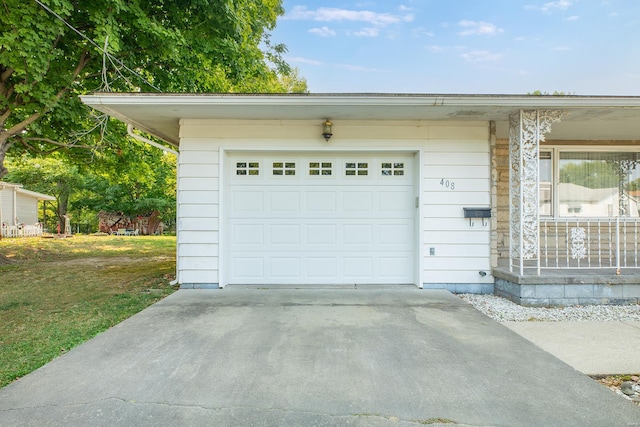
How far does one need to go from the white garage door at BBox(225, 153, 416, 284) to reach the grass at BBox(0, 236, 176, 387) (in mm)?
1605

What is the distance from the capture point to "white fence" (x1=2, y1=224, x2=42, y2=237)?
16203 millimetres

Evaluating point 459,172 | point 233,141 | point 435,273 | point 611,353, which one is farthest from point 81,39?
point 611,353

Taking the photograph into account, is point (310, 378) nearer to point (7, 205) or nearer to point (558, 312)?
point (558, 312)

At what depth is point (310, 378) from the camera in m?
2.19

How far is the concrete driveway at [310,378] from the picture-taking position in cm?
178

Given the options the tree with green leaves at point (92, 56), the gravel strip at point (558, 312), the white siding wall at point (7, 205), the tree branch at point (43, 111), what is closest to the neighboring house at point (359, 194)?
the gravel strip at point (558, 312)

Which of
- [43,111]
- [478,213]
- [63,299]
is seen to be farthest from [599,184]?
[43,111]

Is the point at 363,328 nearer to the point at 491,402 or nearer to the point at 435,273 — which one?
the point at 491,402

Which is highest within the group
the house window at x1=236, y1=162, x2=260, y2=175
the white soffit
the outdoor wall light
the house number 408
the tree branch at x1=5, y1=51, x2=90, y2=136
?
the tree branch at x1=5, y1=51, x2=90, y2=136

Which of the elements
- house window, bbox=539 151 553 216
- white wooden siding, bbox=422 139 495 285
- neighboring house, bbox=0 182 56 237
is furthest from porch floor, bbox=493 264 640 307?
neighboring house, bbox=0 182 56 237

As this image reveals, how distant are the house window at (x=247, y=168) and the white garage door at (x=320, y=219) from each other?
0.05 feet

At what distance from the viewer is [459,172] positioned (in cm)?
480

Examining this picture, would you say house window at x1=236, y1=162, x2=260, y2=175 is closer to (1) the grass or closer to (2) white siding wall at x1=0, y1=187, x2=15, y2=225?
(1) the grass

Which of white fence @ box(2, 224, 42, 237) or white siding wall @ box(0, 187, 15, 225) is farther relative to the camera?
white siding wall @ box(0, 187, 15, 225)
